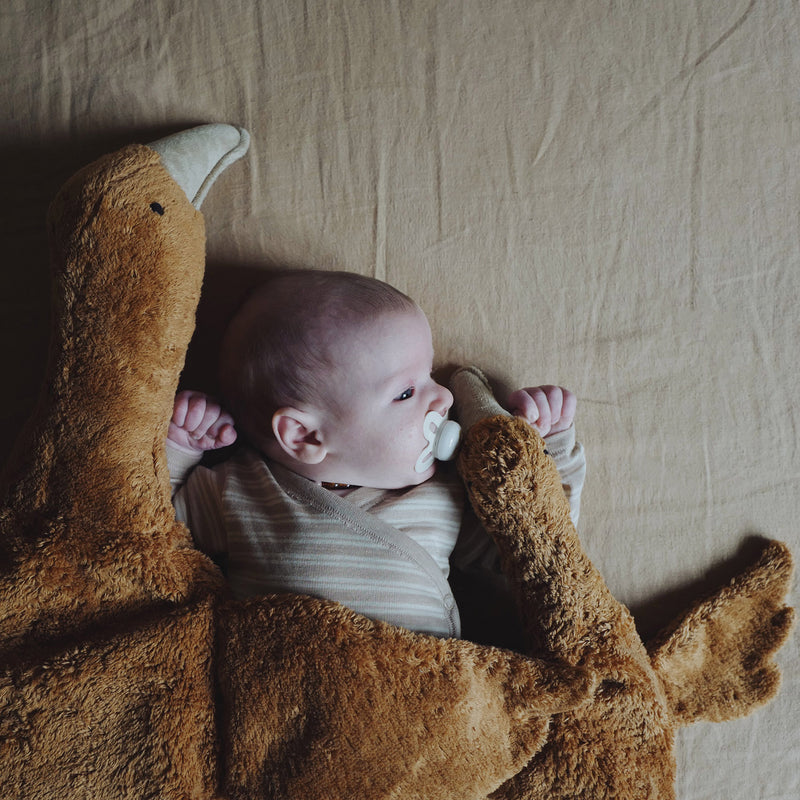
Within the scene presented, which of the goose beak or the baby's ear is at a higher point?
the goose beak

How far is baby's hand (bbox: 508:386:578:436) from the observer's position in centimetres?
88

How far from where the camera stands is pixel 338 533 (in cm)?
80

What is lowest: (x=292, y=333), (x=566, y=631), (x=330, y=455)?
(x=566, y=631)

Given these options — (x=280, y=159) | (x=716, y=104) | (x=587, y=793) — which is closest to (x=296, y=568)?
(x=587, y=793)

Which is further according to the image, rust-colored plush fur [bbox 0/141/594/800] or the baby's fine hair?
the baby's fine hair

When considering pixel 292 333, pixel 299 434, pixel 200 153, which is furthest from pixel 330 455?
pixel 200 153

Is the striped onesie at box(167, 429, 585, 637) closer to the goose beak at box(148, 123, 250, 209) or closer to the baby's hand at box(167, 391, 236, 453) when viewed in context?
the baby's hand at box(167, 391, 236, 453)

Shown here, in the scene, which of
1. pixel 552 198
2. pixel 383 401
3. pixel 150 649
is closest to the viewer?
pixel 150 649

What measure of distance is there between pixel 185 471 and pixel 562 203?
0.58 metres

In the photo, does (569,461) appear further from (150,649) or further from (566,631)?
(150,649)

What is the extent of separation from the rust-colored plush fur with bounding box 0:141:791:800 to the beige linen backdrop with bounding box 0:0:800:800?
152 millimetres

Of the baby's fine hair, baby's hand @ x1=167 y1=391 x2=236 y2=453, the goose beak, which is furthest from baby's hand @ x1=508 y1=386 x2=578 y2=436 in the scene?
the goose beak

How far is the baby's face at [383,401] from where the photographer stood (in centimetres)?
80

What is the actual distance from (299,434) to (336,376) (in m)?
0.09
